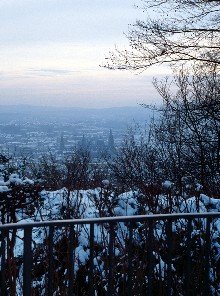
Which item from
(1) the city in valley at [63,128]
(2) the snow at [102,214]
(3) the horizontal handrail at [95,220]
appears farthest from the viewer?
(1) the city in valley at [63,128]

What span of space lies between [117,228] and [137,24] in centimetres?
1013

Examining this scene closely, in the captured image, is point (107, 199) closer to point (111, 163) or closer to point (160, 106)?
point (160, 106)

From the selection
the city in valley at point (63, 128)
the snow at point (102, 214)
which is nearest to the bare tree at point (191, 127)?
the snow at point (102, 214)

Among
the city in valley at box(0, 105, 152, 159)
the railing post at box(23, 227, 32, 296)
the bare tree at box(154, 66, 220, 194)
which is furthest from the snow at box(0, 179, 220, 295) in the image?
the city in valley at box(0, 105, 152, 159)

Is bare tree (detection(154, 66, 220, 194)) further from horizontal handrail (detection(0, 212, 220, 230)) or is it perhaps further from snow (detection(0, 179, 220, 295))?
horizontal handrail (detection(0, 212, 220, 230))

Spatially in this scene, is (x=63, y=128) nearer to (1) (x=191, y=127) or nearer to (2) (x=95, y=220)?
(1) (x=191, y=127)

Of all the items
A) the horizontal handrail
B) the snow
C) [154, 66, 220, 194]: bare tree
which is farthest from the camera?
[154, 66, 220, 194]: bare tree

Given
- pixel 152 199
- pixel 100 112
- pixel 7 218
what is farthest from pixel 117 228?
pixel 100 112

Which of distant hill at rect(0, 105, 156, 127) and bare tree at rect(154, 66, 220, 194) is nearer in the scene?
bare tree at rect(154, 66, 220, 194)

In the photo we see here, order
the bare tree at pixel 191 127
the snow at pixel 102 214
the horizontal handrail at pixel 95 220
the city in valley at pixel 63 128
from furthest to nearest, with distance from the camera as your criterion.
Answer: the city in valley at pixel 63 128 → the bare tree at pixel 191 127 → the snow at pixel 102 214 → the horizontal handrail at pixel 95 220

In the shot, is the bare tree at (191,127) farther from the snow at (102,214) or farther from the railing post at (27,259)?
the railing post at (27,259)

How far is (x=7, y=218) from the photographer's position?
20.3 feet

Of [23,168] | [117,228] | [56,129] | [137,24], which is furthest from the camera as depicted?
[56,129]

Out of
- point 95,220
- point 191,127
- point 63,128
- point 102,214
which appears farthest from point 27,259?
point 63,128
